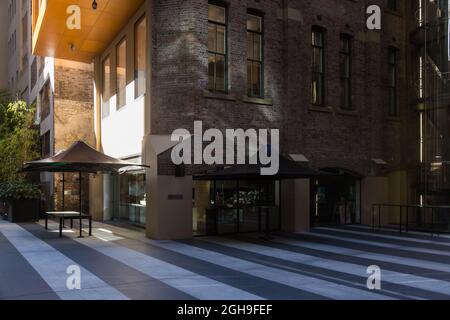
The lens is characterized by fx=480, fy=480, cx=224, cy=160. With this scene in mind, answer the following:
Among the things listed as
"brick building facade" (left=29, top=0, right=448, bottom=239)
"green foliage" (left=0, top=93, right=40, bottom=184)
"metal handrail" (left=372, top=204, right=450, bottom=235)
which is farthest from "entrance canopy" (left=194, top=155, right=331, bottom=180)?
"green foliage" (left=0, top=93, right=40, bottom=184)

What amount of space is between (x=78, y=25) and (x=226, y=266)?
1178 centimetres

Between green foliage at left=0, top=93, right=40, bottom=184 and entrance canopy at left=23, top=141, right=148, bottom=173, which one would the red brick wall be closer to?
entrance canopy at left=23, top=141, right=148, bottom=173

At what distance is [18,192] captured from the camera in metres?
20.4

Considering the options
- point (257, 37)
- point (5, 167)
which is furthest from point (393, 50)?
point (5, 167)

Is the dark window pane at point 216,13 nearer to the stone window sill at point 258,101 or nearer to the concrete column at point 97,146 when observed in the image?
the stone window sill at point 258,101

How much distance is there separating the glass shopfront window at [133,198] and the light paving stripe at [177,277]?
17.7 ft

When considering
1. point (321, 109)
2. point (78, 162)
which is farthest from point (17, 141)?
point (321, 109)

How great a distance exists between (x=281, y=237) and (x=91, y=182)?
11102 mm

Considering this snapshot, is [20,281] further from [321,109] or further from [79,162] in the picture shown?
[321,109]

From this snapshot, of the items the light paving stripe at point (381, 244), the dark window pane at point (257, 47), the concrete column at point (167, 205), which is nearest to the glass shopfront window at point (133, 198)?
the concrete column at point (167, 205)

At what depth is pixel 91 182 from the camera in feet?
74.4

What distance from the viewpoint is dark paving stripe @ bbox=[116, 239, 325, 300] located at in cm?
760
